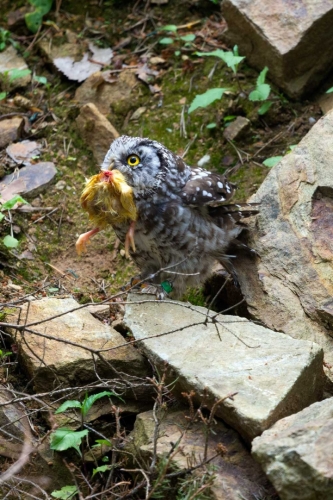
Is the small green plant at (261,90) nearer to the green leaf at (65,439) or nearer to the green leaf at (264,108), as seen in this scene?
the green leaf at (264,108)

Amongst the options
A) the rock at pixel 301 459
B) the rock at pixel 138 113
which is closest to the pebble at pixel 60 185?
the rock at pixel 138 113

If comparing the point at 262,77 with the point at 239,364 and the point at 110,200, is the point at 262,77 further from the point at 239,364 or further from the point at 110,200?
the point at 239,364

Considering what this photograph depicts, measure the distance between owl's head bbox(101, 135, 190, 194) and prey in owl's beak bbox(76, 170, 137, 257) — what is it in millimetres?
82

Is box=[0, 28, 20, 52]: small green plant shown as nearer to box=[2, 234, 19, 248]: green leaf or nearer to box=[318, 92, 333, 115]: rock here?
box=[2, 234, 19, 248]: green leaf

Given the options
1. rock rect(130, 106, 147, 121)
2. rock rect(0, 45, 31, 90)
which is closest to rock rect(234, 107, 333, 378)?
rock rect(130, 106, 147, 121)

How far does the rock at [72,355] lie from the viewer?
179 inches

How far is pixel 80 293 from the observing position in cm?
598

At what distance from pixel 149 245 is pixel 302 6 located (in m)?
3.12

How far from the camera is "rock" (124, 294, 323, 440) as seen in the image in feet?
12.7

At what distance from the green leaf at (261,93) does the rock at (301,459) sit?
3.95 metres

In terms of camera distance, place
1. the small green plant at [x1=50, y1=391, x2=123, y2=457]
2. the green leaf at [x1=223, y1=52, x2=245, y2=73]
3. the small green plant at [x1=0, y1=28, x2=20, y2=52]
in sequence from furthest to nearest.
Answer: the small green plant at [x1=0, y1=28, x2=20, y2=52] < the green leaf at [x1=223, y1=52, x2=245, y2=73] < the small green plant at [x1=50, y1=391, x2=123, y2=457]

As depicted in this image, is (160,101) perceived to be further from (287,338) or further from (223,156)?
(287,338)

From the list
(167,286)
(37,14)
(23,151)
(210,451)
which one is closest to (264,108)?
(167,286)

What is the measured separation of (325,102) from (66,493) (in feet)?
15.4
